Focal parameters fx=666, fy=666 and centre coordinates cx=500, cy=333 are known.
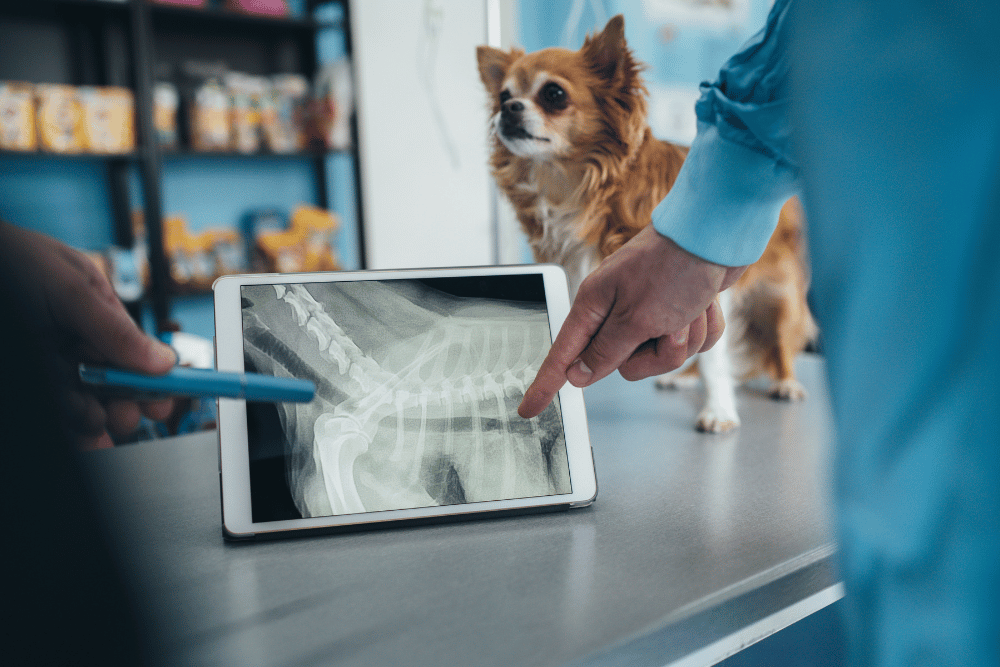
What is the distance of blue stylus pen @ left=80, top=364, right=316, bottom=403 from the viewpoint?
0.31m

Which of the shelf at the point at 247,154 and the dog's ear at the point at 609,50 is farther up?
the shelf at the point at 247,154

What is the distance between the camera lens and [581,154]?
714mm

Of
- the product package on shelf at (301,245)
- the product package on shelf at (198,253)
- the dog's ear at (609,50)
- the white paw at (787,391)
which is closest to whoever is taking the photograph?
the dog's ear at (609,50)

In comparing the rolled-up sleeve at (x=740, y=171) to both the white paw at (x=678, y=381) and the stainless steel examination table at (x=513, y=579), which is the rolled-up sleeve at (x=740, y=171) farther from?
the white paw at (x=678, y=381)

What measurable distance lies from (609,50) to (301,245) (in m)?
1.78

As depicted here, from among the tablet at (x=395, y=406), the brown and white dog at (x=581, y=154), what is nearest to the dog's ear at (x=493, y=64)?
the brown and white dog at (x=581, y=154)

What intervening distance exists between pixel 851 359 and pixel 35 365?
26cm

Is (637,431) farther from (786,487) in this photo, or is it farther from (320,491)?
(320,491)

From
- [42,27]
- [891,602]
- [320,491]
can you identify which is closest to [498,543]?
[320,491]

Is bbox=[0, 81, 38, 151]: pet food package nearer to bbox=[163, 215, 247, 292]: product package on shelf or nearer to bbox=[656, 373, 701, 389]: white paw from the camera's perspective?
bbox=[163, 215, 247, 292]: product package on shelf

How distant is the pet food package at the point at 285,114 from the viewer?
2.21m

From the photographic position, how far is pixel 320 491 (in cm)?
47

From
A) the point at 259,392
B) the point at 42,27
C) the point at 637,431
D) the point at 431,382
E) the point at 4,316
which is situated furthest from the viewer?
the point at 42,27

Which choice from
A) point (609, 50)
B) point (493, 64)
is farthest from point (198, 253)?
point (609, 50)
